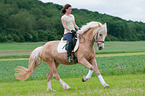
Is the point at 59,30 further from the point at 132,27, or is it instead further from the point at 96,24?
the point at 96,24

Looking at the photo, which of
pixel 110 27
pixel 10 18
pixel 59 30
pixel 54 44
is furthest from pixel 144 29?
pixel 54 44

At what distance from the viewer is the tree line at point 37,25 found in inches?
3536

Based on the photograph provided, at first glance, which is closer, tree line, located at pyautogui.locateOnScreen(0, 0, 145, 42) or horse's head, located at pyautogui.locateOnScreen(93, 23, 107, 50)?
horse's head, located at pyautogui.locateOnScreen(93, 23, 107, 50)

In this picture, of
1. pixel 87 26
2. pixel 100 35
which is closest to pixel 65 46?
pixel 87 26

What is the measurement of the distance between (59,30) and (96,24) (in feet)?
278

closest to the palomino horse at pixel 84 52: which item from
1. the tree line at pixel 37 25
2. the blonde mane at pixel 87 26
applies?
the blonde mane at pixel 87 26

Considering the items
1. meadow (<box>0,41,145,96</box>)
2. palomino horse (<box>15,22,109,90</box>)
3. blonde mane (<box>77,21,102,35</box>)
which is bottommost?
meadow (<box>0,41,145,96</box>)

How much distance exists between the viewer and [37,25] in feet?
375

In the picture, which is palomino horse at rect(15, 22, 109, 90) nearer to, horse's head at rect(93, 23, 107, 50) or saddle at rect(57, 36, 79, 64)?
horse's head at rect(93, 23, 107, 50)

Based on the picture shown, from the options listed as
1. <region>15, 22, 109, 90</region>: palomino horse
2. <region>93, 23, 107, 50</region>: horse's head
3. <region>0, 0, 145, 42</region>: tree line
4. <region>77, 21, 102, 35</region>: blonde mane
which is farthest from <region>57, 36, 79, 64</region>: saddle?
<region>0, 0, 145, 42</region>: tree line

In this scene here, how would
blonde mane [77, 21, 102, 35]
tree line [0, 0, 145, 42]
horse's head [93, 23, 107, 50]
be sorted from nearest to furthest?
horse's head [93, 23, 107, 50]
blonde mane [77, 21, 102, 35]
tree line [0, 0, 145, 42]

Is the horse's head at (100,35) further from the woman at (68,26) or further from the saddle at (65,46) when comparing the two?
the woman at (68,26)

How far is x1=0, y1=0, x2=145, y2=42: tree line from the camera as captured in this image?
89806mm

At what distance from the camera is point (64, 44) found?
8.20 meters
